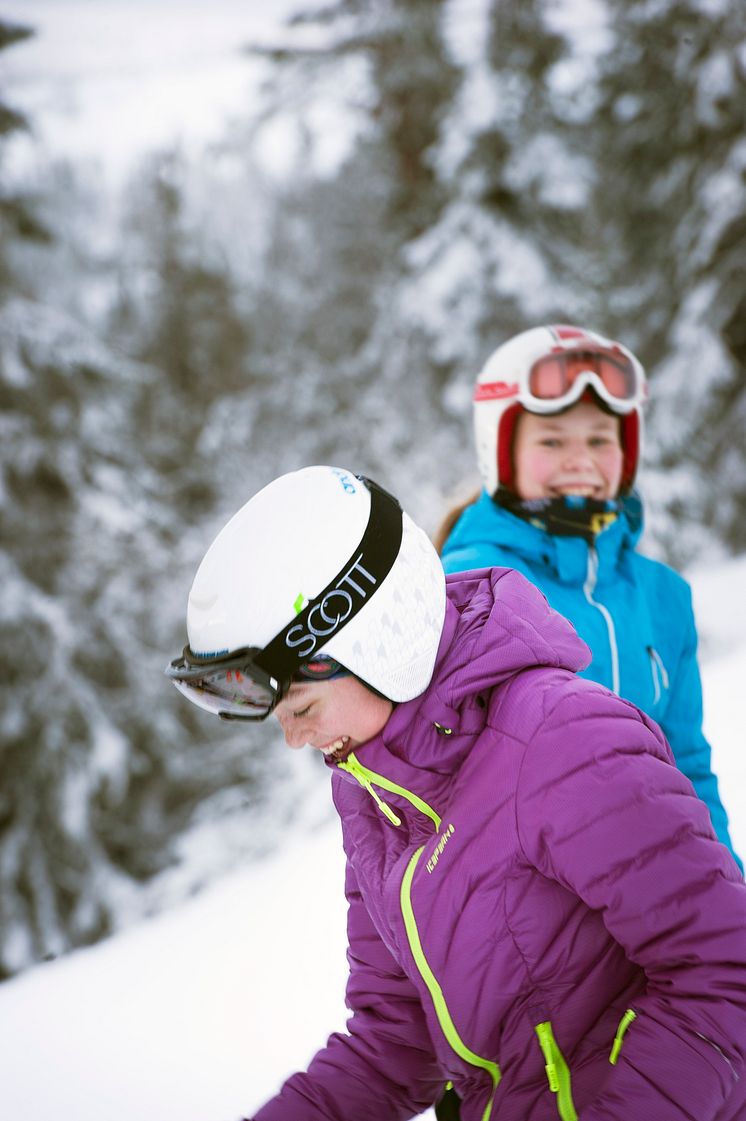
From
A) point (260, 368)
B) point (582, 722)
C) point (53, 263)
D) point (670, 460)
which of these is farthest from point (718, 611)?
point (582, 722)

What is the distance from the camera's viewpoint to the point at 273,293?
15.2m

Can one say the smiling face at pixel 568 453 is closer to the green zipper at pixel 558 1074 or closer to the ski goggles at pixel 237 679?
the ski goggles at pixel 237 679

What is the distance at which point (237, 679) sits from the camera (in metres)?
1.55

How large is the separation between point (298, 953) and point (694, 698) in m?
1.83

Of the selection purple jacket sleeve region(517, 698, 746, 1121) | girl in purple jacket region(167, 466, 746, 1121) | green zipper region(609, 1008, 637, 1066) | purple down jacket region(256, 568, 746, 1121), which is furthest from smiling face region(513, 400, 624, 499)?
green zipper region(609, 1008, 637, 1066)

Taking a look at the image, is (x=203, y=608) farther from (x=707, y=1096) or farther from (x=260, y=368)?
(x=260, y=368)

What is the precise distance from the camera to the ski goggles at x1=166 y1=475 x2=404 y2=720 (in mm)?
1512

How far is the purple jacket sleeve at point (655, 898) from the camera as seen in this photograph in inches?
51.6

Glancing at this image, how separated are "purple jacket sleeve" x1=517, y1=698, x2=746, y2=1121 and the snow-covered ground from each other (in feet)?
5.61

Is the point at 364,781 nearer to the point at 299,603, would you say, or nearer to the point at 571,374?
the point at 299,603

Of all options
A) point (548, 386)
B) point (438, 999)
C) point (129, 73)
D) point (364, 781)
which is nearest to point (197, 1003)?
point (438, 999)

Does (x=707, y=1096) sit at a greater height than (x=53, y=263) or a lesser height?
lesser

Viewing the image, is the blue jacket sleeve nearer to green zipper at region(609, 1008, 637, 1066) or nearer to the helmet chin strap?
the helmet chin strap

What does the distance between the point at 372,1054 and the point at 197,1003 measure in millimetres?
1749
